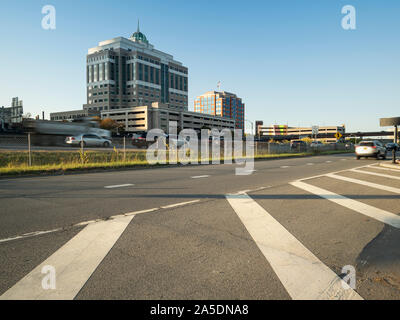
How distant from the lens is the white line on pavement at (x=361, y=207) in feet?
15.9

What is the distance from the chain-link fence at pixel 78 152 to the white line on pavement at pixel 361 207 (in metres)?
12.5

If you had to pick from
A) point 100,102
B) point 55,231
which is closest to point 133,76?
point 100,102

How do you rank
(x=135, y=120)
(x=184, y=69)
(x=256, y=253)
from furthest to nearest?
(x=184, y=69), (x=135, y=120), (x=256, y=253)

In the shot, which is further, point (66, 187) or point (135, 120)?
point (135, 120)

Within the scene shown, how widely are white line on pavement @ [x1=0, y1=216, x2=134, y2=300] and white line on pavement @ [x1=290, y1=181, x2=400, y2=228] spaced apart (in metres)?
4.46

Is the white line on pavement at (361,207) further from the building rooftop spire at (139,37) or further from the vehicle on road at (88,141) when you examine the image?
the building rooftop spire at (139,37)

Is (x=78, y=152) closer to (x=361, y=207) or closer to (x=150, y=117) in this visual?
(x=361, y=207)

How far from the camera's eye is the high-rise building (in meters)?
144

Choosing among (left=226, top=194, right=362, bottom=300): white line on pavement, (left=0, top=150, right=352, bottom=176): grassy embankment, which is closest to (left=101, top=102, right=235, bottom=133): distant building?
(left=0, top=150, right=352, bottom=176): grassy embankment

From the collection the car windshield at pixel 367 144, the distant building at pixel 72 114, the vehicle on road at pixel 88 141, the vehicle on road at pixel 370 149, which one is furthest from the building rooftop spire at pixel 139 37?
the vehicle on road at pixel 370 149

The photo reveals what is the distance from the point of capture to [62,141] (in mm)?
33156

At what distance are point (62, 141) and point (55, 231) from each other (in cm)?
3259
